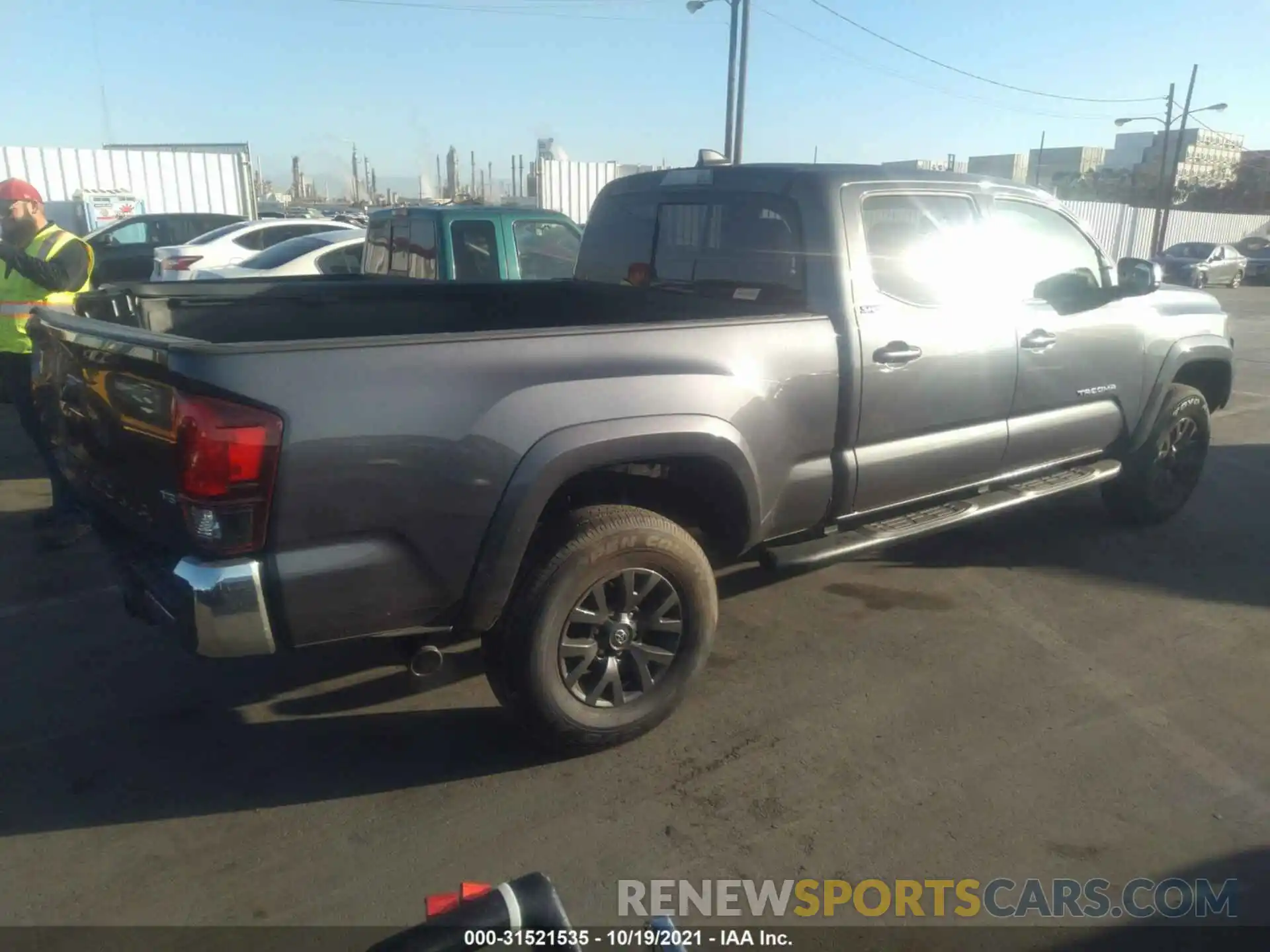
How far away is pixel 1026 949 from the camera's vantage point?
2424 millimetres

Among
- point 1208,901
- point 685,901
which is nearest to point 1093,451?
point 1208,901

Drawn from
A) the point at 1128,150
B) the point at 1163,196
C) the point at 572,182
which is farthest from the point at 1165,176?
the point at 1128,150

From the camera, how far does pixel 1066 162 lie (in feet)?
226

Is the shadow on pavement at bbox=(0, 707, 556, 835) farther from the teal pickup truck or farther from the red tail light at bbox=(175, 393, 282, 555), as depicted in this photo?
the teal pickup truck

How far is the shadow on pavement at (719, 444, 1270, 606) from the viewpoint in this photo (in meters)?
4.80

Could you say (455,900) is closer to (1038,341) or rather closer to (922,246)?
(922,246)

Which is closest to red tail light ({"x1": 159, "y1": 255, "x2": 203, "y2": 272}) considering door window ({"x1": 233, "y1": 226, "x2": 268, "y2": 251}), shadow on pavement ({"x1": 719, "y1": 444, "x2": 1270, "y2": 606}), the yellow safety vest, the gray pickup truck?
door window ({"x1": 233, "y1": 226, "x2": 268, "y2": 251})

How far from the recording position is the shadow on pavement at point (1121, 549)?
4.80 metres

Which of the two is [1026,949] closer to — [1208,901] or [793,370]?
[1208,901]

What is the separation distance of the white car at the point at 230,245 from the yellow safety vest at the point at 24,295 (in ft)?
21.9

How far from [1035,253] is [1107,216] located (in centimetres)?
3176

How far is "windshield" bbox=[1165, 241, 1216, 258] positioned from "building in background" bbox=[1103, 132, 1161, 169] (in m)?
52.4

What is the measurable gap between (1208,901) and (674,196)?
3.39 meters

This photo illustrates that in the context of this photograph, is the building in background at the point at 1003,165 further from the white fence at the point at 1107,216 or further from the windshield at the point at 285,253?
the windshield at the point at 285,253
